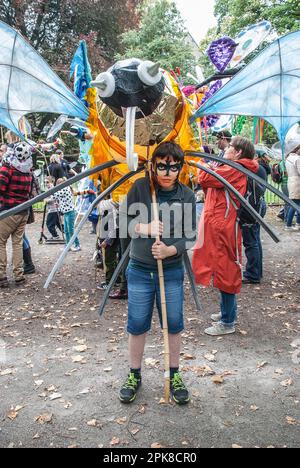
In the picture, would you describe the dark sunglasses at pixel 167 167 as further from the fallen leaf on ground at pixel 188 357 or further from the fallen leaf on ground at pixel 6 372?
the fallen leaf on ground at pixel 6 372

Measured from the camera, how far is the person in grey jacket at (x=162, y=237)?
8.30 feet

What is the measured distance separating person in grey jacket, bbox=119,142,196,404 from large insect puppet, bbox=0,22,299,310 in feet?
0.51

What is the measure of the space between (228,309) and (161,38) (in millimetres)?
13059

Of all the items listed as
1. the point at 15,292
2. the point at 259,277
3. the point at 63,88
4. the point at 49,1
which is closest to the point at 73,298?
the point at 15,292

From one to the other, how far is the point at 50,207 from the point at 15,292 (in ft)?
9.47

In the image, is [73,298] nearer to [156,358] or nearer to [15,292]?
[15,292]

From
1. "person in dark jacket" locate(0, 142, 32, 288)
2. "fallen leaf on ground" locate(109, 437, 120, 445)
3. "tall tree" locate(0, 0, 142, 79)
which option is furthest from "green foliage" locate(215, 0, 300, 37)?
"fallen leaf on ground" locate(109, 437, 120, 445)

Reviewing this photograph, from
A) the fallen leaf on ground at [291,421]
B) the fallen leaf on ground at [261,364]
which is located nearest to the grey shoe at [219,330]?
the fallen leaf on ground at [261,364]

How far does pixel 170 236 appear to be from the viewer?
104 inches

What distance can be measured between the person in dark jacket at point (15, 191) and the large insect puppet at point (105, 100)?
2.56 metres

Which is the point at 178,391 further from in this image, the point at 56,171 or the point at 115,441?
the point at 56,171

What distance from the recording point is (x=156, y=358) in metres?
3.44

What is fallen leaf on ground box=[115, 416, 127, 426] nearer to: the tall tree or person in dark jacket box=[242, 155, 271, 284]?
person in dark jacket box=[242, 155, 271, 284]
